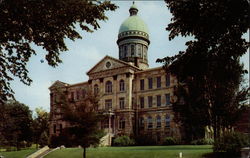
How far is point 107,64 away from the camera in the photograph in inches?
2285

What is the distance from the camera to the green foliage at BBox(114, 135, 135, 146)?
50.3 m

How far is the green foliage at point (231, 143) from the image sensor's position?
27.6m

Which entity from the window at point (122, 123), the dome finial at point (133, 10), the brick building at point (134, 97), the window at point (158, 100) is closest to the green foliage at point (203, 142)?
the brick building at point (134, 97)

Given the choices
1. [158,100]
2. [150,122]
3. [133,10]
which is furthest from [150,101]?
[133,10]

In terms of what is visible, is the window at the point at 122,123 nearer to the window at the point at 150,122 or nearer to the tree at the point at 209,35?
the window at the point at 150,122

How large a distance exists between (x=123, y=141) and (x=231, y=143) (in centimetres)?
2470

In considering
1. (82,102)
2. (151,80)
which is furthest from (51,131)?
(82,102)

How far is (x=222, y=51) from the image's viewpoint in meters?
12.5

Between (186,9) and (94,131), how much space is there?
17.2 meters

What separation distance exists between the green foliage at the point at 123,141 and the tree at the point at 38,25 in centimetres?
3687

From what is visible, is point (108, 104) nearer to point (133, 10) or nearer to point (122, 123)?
point (122, 123)

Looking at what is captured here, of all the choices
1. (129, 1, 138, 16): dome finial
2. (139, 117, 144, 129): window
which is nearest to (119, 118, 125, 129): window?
(139, 117, 144, 129): window

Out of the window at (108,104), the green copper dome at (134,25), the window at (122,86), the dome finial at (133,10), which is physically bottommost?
the window at (108,104)

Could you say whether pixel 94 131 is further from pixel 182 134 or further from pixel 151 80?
pixel 151 80
